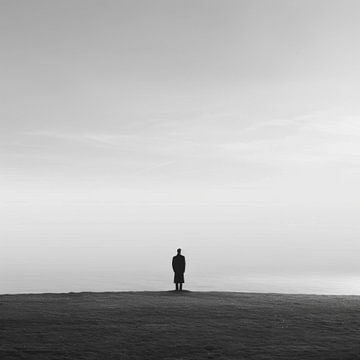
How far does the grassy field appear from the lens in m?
15.6

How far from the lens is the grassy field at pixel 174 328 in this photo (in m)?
15.6

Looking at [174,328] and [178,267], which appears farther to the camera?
[178,267]

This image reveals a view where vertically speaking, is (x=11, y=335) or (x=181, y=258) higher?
(x=181, y=258)

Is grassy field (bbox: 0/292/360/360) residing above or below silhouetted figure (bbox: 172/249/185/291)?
below

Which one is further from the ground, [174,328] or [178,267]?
[178,267]

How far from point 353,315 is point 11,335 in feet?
46.4

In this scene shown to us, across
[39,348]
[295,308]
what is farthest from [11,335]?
[295,308]

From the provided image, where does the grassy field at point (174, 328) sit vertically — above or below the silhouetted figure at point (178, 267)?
below

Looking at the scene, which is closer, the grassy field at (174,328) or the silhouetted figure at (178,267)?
the grassy field at (174,328)

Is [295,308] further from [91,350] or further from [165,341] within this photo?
[91,350]

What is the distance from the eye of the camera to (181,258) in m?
30.5

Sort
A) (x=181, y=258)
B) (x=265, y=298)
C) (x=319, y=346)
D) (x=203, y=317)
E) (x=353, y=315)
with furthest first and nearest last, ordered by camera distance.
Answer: (x=181, y=258)
(x=265, y=298)
(x=353, y=315)
(x=203, y=317)
(x=319, y=346)

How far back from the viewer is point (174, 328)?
18.7 metres

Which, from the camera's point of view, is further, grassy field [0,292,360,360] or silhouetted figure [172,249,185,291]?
silhouetted figure [172,249,185,291]
